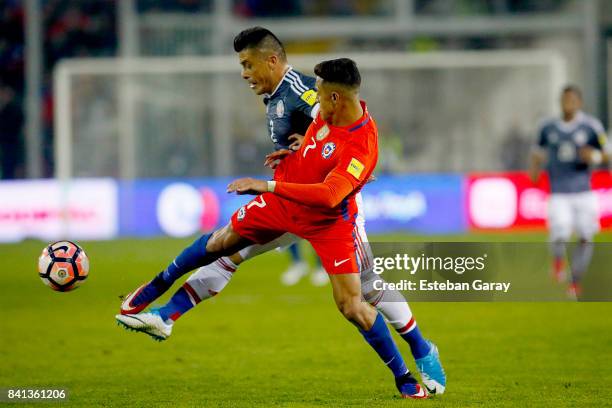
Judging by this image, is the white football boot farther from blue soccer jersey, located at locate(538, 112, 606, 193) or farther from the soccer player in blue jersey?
blue soccer jersey, located at locate(538, 112, 606, 193)

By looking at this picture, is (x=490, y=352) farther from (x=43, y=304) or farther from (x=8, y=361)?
(x=43, y=304)

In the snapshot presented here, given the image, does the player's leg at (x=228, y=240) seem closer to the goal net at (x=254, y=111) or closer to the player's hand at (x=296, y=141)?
the player's hand at (x=296, y=141)

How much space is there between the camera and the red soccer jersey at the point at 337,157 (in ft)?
20.5

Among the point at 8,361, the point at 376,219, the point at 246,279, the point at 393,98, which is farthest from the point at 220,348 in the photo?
the point at 393,98

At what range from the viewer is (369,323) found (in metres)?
6.43

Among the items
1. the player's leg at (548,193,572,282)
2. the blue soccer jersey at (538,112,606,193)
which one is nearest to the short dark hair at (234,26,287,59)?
the blue soccer jersey at (538,112,606,193)

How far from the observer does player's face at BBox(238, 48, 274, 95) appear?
6.88m

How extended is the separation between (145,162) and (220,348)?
11.8 metres

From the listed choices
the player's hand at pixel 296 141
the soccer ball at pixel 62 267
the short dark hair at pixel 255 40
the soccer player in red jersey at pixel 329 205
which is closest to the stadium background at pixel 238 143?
the soccer ball at pixel 62 267

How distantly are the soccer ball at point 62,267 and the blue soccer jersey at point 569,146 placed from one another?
268 inches

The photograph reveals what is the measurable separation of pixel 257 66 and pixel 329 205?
1214 millimetres

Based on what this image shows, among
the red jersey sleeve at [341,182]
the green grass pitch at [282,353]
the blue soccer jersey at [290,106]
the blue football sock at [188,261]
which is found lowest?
the green grass pitch at [282,353]

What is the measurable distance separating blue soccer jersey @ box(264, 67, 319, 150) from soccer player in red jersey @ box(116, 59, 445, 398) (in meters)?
0.30

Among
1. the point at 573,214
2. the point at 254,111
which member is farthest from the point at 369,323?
the point at 254,111
